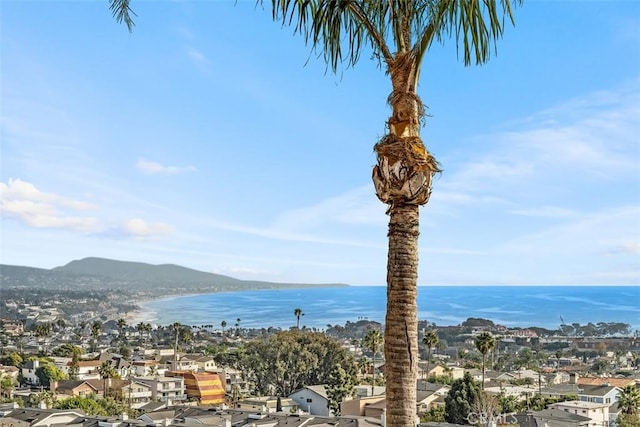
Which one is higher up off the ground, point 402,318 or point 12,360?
point 402,318

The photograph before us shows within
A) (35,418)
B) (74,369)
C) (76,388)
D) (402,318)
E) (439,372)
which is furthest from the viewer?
(439,372)

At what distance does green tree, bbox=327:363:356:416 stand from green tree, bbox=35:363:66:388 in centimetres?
2722

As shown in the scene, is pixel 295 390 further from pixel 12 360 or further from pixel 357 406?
pixel 12 360

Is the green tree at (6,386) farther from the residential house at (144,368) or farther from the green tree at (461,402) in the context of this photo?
the green tree at (461,402)

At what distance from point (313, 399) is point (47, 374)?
94.5 ft

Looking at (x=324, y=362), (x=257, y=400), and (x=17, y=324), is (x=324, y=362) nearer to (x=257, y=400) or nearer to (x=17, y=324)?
(x=257, y=400)

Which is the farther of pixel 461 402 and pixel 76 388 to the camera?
pixel 76 388

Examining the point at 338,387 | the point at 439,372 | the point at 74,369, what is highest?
the point at 338,387

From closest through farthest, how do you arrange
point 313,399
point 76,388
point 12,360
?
point 313,399 → point 76,388 → point 12,360

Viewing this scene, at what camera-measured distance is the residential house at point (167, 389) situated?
55169mm

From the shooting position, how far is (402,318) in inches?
214

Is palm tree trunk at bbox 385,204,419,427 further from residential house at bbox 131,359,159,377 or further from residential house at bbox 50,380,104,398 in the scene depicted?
residential house at bbox 131,359,159,377

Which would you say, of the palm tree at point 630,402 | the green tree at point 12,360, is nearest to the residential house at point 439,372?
the palm tree at point 630,402

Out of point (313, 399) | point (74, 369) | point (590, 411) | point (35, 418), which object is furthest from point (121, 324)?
point (590, 411)
